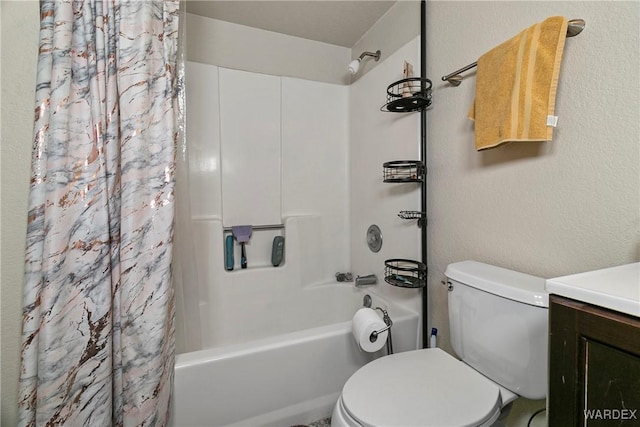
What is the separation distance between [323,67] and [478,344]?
200 cm

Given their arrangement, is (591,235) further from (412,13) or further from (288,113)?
(288,113)

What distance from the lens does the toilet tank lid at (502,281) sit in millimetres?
848

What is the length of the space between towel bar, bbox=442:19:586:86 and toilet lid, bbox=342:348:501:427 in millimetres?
1113

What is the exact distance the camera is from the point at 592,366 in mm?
504

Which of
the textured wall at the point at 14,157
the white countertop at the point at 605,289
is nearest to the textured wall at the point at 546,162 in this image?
the white countertop at the point at 605,289

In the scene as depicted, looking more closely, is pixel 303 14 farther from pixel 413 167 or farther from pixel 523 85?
pixel 523 85

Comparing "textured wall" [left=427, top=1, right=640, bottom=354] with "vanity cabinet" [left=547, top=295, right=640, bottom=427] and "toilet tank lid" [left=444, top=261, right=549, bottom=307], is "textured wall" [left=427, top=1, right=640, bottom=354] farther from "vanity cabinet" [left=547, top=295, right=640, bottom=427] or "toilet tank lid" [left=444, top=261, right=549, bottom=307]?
"vanity cabinet" [left=547, top=295, right=640, bottom=427]

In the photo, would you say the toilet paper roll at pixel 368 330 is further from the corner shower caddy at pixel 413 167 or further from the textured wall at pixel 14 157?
the textured wall at pixel 14 157

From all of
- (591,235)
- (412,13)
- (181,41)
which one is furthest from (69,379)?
(412,13)

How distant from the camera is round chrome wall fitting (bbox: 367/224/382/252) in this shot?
6.22 ft

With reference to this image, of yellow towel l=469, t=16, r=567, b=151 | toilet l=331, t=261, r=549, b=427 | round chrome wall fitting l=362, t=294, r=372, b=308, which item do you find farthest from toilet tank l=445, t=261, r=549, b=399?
round chrome wall fitting l=362, t=294, r=372, b=308

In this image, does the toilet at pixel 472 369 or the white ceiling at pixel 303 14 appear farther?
the white ceiling at pixel 303 14

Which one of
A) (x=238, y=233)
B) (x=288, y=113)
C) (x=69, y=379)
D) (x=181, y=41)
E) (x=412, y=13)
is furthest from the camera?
(x=288, y=113)

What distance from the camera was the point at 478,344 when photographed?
992mm
